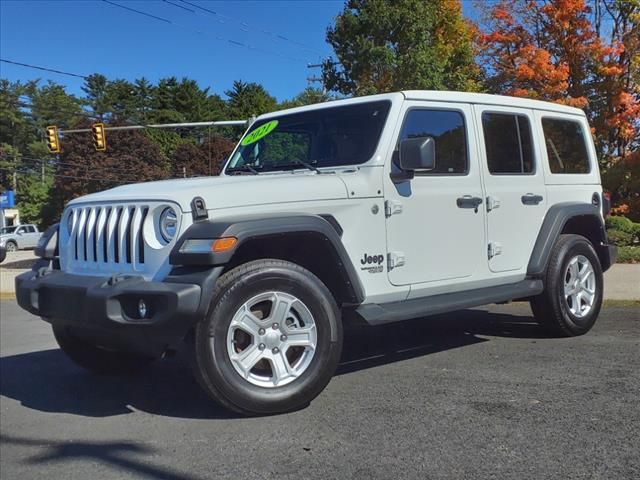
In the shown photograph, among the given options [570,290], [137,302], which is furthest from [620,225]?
[137,302]

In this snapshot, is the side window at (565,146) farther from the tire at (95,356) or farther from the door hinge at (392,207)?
the tire at (95,356)

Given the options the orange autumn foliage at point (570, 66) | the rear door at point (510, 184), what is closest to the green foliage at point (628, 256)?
the orange autumn foliage at point (570, 66)

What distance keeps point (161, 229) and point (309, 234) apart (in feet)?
2.94

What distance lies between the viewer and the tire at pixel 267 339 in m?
3.76

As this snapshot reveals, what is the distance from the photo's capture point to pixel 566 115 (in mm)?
6367

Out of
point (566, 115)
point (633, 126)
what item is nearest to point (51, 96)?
point (633, 126)

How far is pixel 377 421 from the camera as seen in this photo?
3859mm

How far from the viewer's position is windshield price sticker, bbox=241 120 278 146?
18.2 ft

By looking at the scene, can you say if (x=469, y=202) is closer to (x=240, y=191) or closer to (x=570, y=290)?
(x=570, y=290)

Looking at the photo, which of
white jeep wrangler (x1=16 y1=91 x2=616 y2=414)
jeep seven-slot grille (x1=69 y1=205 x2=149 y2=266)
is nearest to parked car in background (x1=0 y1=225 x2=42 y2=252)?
white jeep wrangler (x1=16 y1=91 x2=616 y2=414)

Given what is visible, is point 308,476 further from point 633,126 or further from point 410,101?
point 633,126

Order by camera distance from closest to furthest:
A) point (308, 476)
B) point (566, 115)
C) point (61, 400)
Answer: point (308, 476) < point (61, 400) < point (566, 115)

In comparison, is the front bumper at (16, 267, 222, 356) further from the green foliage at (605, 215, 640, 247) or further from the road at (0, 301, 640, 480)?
the green foliage at (605, 215, 640, 247)

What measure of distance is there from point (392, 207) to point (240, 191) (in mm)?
1151
